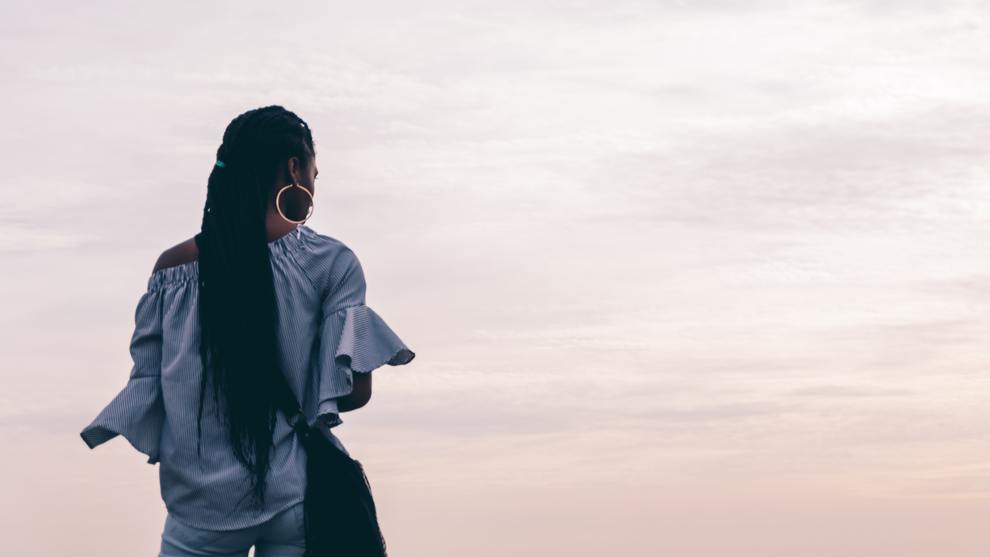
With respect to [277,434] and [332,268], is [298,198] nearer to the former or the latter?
[332,268]

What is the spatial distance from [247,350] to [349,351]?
0.42 meters

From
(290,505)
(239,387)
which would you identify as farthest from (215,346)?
(290,505)

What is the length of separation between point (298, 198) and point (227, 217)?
0.31 metres

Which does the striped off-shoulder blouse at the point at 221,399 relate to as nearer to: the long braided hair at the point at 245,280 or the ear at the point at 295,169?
the long braided hair at the point at 245,280

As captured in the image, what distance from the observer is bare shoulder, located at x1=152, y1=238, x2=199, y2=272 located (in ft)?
28.0

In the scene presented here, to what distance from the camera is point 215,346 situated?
328 inches

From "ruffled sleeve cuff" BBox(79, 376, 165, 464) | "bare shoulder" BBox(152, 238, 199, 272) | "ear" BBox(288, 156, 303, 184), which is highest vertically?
"ear" BBox(288, 156, 303, 184)

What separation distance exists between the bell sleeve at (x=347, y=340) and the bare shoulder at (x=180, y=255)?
0.60 meters

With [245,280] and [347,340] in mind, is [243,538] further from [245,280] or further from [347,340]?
[245,280]

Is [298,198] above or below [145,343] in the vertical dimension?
above

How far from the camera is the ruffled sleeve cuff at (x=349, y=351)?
8297 millimetres

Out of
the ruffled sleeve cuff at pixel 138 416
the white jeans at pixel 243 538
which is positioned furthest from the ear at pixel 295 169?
the white jeans at pixel 243 538

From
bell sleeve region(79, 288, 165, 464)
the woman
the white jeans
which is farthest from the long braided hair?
bell sleeve region(79, 288, 165, 464)

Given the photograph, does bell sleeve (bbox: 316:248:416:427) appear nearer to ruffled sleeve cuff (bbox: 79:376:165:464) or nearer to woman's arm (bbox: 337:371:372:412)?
woman's arm (bbox: 337:371:372:412)
